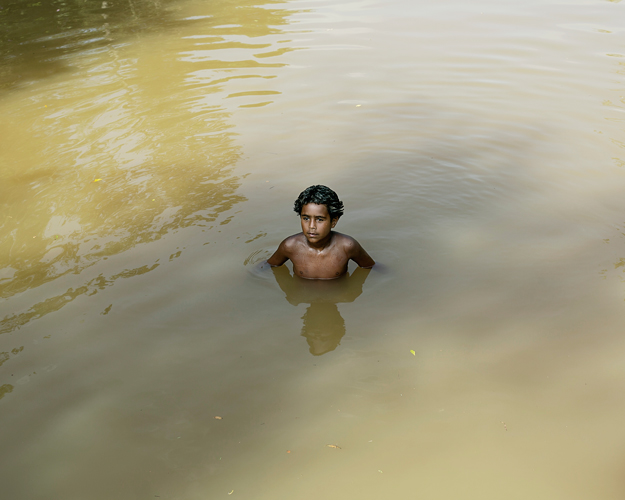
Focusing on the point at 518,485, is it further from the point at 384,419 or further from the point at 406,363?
the point at 406,363

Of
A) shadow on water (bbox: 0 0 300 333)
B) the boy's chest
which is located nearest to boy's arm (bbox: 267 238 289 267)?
the boy's chest

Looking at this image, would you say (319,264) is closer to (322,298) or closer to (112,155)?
(322,298)

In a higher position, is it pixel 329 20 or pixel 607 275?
pixel 329 20

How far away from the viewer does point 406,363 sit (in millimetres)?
4020

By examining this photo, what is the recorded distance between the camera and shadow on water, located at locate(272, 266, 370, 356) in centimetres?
Result: 447

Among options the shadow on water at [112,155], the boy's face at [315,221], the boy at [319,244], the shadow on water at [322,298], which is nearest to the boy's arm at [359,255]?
the boy at [319,244]

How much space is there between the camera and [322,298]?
4953mm

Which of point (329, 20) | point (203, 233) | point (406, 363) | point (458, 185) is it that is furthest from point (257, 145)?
point (329, 20)

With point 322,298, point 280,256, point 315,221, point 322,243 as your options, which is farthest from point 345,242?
point 280,256

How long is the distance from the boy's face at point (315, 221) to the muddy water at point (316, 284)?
0.73 meters

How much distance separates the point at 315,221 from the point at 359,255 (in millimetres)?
709

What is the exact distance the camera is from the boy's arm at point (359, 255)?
482cm

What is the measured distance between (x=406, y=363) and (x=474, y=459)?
95 cm

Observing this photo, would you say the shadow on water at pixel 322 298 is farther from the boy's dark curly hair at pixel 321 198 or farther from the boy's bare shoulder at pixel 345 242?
the boy's dark curly hair at pixel 321 198
